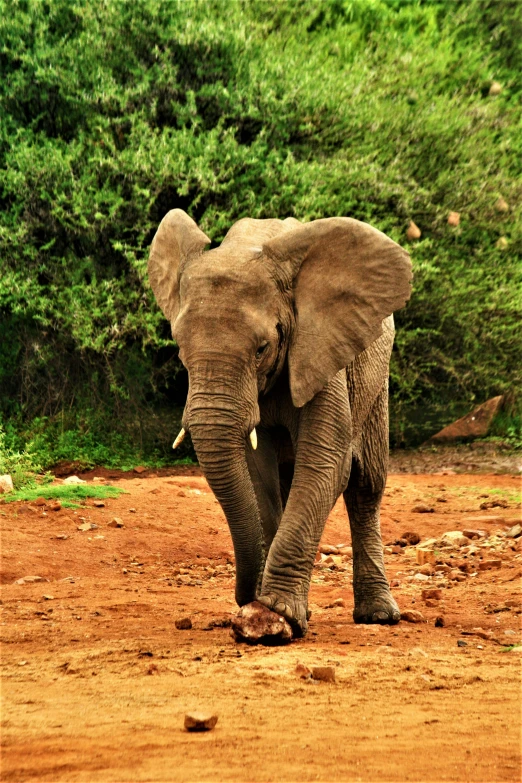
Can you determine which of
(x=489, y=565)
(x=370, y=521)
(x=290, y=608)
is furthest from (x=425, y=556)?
(x=290, y=608)

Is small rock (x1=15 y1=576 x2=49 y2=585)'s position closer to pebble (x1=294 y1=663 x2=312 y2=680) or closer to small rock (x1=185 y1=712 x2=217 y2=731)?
pebble (x1=294 y1=663 x2=312 y2=680)

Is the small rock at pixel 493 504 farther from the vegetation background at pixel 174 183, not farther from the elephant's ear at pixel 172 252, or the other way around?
the elephant's ear at pixel 172 252

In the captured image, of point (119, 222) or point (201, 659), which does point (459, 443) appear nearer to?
point (119, 222)

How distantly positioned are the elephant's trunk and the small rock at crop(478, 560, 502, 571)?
11.2ft

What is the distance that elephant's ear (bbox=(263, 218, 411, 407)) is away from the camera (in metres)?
5.71

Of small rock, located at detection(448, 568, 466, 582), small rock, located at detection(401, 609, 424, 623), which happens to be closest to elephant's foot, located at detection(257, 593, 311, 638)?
small rock, located at detection(401, 609, 424, 623)

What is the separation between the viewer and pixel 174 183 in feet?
44.1

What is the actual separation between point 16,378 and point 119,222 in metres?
2.90

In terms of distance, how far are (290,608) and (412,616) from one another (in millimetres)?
1480

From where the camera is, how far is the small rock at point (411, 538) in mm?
10023

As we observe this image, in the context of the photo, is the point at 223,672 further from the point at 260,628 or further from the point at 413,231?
the point at 413,231

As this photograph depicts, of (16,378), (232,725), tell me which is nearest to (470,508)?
(16,378)

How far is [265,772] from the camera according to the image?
127 inches

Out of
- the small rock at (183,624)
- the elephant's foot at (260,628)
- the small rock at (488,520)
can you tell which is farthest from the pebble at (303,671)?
the small rock at (488,520)
